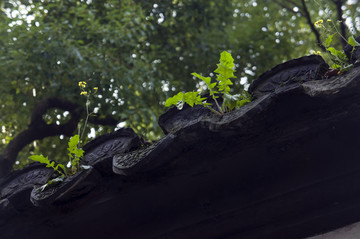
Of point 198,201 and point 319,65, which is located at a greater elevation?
point 319,65

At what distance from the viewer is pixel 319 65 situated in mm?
2010

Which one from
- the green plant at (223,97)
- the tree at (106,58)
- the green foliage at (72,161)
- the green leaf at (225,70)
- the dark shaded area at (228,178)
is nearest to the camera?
the dark shaded area at (228,178)

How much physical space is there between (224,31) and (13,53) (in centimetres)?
383

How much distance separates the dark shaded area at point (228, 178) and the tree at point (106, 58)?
234 cm

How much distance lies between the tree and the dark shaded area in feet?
7.66

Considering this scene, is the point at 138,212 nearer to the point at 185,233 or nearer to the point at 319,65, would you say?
the point at 185,233

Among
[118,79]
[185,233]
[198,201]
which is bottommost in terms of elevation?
[185,233]

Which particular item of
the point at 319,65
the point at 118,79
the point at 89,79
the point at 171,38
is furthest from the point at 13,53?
the point at 319,65

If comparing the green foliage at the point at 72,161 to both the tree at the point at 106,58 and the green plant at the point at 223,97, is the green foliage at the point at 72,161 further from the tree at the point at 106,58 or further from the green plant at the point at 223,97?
the tree at the point at 106,58

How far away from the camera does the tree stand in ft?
18.6

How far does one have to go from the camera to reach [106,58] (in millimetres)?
6309

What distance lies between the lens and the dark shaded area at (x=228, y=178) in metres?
1.86

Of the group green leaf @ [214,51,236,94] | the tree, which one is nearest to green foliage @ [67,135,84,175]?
green leaf @ [214,51,236,94]

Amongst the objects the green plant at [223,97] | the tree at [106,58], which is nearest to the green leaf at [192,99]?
the green plant at [223,97]
